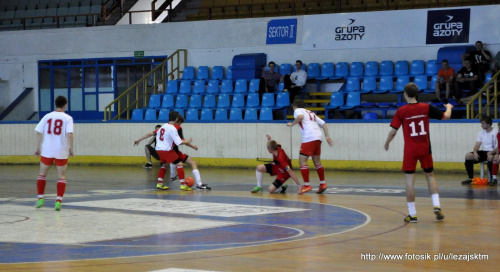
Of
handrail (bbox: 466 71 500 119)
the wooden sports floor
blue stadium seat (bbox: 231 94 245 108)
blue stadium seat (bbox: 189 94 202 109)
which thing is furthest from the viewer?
blue stadium seat (bbox: 189 94 202 109)

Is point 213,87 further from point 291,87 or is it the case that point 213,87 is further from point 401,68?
point 401,68

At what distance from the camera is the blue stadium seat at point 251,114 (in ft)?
97.9

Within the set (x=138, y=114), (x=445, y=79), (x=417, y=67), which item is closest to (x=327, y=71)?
(x=417, y=67)

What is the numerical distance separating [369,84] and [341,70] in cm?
167

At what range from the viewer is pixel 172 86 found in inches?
1309

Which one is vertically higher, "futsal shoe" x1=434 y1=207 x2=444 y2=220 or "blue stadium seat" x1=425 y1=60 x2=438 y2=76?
"blue stadium seat" x1=425 y1=60 x2=438 y2=76

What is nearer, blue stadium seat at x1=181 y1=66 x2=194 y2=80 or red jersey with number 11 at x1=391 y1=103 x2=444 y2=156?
red jersey with number 11 at x1=391 y1=103 x2=444 y2=156

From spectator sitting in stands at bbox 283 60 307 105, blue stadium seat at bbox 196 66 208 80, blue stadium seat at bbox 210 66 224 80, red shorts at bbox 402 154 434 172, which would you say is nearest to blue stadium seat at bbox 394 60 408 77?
spectator sitting in stands at bbox 283 60 307 105

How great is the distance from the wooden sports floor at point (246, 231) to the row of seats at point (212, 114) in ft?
34.8

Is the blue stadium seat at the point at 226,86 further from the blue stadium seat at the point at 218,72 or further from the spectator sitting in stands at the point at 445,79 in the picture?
the spectator sitting in stands at the point at 445,79

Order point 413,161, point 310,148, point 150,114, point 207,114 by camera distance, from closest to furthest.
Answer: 1. point 413,161
2. point 310,148
3. point 207,114
4. point 150,114

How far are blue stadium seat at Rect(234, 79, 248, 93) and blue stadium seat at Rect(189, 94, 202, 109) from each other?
5.16ft

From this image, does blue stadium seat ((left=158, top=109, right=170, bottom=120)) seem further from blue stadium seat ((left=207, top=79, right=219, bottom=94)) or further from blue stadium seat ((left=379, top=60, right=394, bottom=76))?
blue stadium seat ((left=379, top=60, right=394, bottom=76))

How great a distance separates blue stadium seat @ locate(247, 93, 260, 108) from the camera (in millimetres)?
30406
